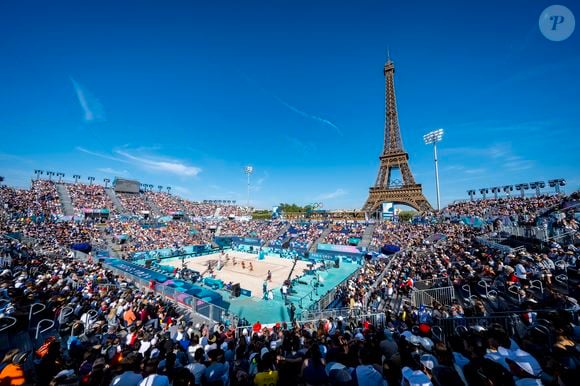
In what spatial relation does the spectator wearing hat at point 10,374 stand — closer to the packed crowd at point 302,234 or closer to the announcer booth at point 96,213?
the packed crowd at point 302,234

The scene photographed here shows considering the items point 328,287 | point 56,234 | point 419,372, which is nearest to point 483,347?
point 419,372

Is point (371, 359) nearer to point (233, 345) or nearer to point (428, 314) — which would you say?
point (233, 345)

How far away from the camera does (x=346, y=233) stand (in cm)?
3984

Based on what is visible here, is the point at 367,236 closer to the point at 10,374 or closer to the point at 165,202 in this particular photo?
the point at 10,374

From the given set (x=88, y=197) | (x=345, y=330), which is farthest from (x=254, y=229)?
(x=345, y=330)

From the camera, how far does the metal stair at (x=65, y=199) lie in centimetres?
4075

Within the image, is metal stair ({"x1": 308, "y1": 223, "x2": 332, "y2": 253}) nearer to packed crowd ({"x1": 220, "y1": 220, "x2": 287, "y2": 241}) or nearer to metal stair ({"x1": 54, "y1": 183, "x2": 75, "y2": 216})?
packed crowd ({"x1": 220, "y1": 220, "x2": 287, "y2": 241})

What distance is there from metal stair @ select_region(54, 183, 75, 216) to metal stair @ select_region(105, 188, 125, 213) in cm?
715

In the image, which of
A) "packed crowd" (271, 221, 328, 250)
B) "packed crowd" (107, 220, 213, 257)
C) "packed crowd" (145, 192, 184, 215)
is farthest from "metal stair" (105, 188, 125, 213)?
"packed crowd" (271, 221, 328, 250)

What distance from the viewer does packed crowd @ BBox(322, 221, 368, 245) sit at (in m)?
37.7

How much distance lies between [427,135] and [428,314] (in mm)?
48483

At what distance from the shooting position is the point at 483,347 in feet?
13.9

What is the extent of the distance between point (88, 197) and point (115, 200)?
4.82 metres

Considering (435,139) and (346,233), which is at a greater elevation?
(435,139)
